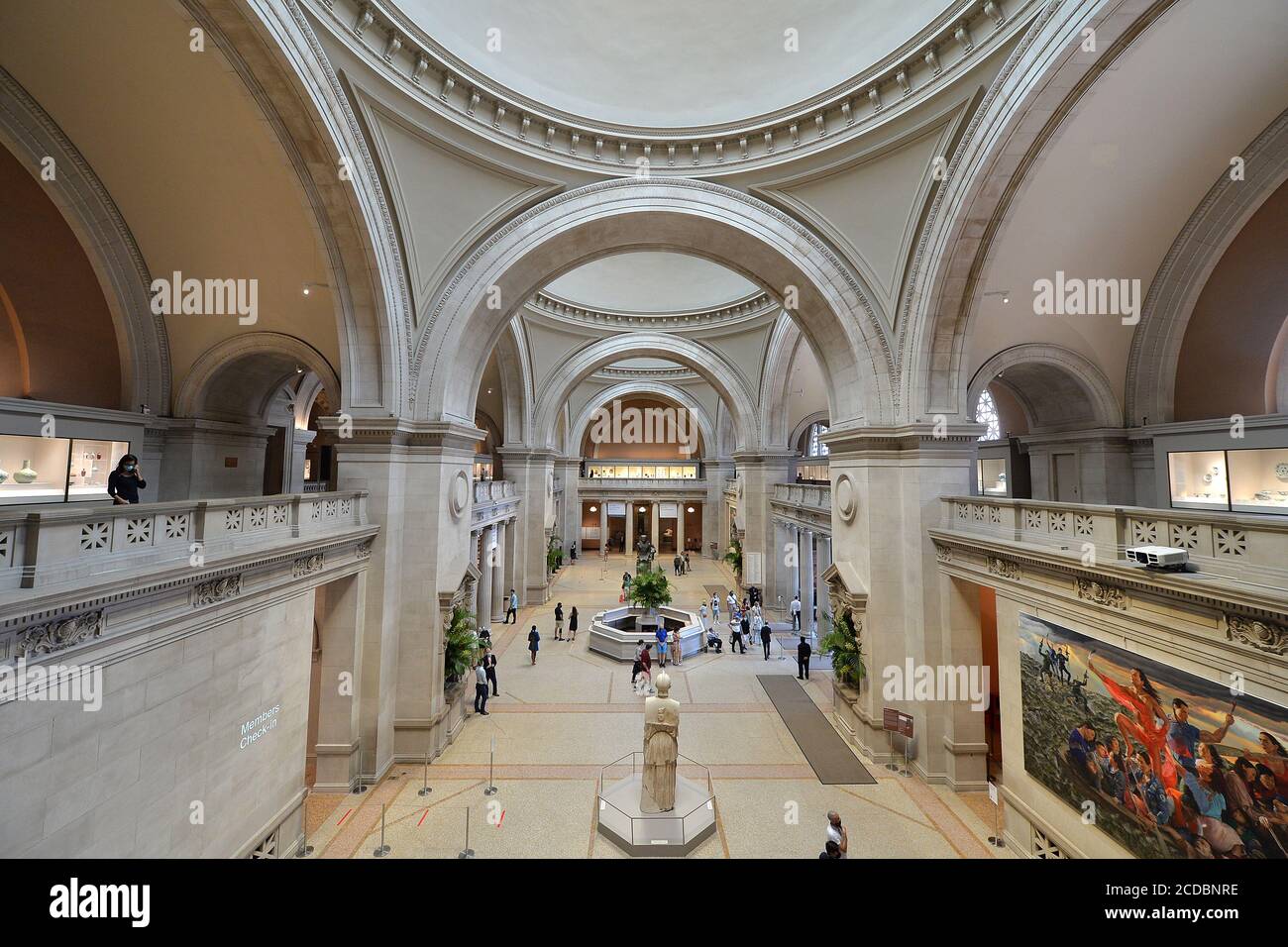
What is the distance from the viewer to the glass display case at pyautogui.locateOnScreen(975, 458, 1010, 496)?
44.8 ft

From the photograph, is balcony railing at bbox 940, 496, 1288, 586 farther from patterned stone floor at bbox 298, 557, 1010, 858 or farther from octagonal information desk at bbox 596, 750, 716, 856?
octagonal information desk at bbox 596, 750, 716, 856

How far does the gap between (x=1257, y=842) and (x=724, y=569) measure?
78.3 ft

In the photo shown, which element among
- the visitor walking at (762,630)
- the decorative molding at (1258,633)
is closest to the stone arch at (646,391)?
the visitor walking at (762,630)

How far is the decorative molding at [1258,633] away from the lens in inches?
166

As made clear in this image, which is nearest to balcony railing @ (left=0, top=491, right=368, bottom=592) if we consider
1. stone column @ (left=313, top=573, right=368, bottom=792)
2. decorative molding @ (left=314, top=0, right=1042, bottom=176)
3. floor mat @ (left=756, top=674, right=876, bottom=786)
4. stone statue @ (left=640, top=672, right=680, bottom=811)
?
stone column @ (left=313, top=573, right=368, bottom=792)

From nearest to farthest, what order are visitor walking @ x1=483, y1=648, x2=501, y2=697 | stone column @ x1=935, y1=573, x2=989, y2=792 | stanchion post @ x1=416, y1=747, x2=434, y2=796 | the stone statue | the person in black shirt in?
1. the stone statue
2. stanchion post @ x1=416, y1=747, x2=434, y2=796
3. stone column @ x1=935, y1=573, x2=989, y2=792
4. visitor walking @ x1=483, y1=648, x2=501, y2=697
5. the person in black shirt

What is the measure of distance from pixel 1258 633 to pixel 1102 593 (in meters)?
1.42

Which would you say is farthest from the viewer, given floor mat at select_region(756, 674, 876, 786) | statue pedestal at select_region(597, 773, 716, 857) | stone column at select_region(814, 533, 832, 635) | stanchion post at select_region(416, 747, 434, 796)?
stone column at select_region(814, 533, 832, 635)

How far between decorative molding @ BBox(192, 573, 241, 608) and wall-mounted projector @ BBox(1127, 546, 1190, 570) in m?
9.10

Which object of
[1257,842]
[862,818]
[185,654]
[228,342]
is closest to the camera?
[1257,842]

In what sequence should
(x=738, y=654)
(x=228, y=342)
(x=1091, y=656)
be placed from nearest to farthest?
1. (x=1091, y=656)
2. (x=228, y=342)
3. (x=738, y=654)

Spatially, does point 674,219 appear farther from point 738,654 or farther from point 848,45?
point 738,654
